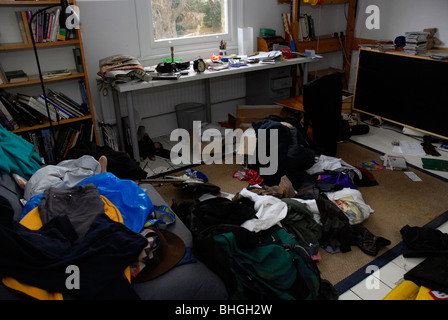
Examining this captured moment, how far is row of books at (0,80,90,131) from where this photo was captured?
2.80 meters

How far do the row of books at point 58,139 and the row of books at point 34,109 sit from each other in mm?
105

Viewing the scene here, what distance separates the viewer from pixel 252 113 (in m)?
3.77

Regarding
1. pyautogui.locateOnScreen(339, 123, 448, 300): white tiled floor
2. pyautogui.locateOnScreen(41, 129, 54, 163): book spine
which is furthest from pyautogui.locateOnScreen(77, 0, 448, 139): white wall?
pyautogui.locateOnScreen(339, 123, 448, 300): white tiled floor

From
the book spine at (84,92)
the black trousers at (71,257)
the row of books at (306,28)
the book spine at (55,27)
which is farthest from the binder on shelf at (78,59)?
the row of books at (306,28)

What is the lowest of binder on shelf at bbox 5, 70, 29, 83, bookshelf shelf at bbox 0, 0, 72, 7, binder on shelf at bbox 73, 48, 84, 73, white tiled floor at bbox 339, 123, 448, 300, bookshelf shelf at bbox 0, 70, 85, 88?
white tiled floor at bbox 339, 123, 448, 300

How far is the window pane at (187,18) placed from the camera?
3.56 meters

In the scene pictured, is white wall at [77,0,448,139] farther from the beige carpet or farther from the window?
the beige carpet

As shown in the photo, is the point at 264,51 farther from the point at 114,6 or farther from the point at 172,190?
the point at 172,190

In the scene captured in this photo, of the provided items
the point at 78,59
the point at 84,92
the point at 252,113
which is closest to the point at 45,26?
the point at 78,59

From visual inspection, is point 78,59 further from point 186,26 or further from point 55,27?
point 186,26

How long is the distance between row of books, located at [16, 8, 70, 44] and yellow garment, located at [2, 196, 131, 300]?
5.44ft

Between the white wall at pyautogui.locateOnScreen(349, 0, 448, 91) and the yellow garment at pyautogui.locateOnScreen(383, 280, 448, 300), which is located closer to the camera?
the yellow garment at pyautogui.locateOnScreen(383, 280, 448, 300)

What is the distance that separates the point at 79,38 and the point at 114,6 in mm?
599

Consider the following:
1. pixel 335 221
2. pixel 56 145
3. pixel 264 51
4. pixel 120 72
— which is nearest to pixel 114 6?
pixel 120 72
